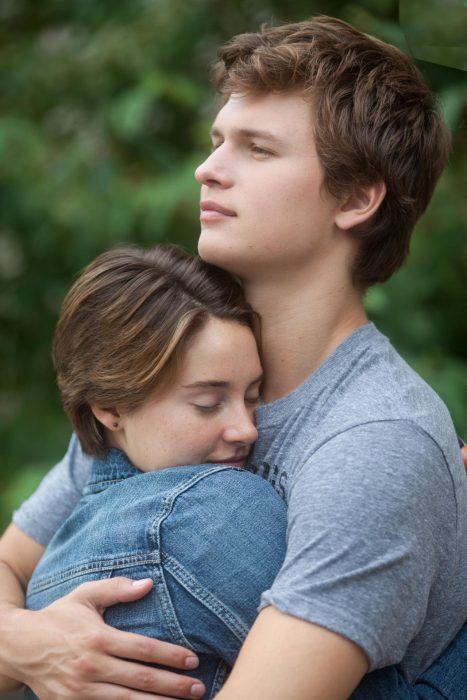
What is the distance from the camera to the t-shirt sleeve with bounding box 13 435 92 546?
225 cm

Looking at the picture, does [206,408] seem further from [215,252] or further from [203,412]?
[215,252]

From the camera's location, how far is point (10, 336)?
A: 4.27m

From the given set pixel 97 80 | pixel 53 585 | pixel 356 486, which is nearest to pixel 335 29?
pixel 356 486

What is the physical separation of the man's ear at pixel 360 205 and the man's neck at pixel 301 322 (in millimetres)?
122

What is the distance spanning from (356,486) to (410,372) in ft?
1.30

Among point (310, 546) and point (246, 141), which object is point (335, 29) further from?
point (310, 546)

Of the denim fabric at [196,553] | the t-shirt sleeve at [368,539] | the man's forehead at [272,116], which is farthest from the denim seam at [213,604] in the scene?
the man's forehead at [272,116]

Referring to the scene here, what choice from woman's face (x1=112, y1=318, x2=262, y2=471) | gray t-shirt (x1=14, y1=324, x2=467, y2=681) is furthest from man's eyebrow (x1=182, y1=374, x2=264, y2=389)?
gray t-shirt (x1=14, y1=324, x2=467, y2=681)

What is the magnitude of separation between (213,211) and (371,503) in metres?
0.72

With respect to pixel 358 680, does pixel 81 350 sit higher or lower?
higher

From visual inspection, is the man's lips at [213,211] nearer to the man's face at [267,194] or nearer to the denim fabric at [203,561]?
the man's face at [267,194]

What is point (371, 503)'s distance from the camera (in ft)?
4.98

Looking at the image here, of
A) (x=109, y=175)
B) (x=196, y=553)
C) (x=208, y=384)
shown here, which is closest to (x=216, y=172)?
(x=208, y=384)

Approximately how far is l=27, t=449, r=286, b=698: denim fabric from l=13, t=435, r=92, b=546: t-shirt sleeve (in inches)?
18.9
